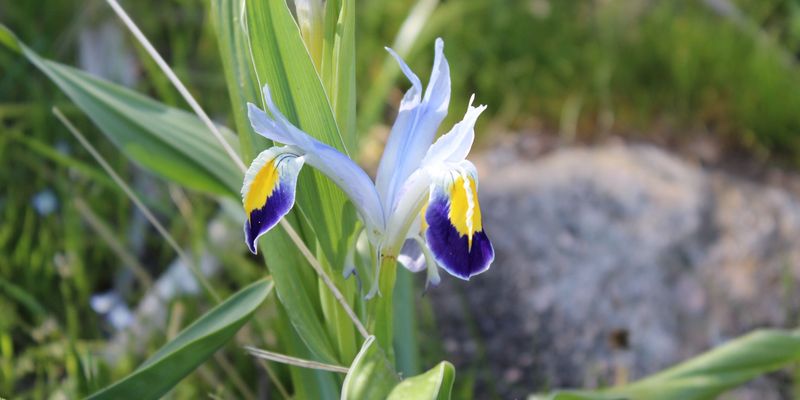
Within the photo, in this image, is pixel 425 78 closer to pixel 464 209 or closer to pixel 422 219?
pixel 422 219

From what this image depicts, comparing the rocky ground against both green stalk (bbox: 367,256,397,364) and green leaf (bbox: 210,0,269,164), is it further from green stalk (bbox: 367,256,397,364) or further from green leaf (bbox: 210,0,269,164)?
green leaf (bbox: 210,0,269,164)

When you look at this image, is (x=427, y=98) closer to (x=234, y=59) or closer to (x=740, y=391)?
(x=234, y=59)

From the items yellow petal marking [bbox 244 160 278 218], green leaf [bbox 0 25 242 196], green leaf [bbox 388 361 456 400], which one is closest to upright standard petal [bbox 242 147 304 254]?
yellow petal marking [bbox 244 160 278 218]

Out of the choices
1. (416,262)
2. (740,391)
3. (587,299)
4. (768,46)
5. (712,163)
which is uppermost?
(768,46)

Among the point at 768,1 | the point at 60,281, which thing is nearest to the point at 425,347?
the point at 60,281

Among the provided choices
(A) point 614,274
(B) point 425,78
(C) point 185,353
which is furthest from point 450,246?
(B) point 425,78

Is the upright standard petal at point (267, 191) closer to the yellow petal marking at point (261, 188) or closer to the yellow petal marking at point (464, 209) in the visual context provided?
the yellow petal marking at point (261, 188)

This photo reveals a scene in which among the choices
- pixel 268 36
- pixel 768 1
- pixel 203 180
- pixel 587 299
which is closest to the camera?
pixel 268 36
